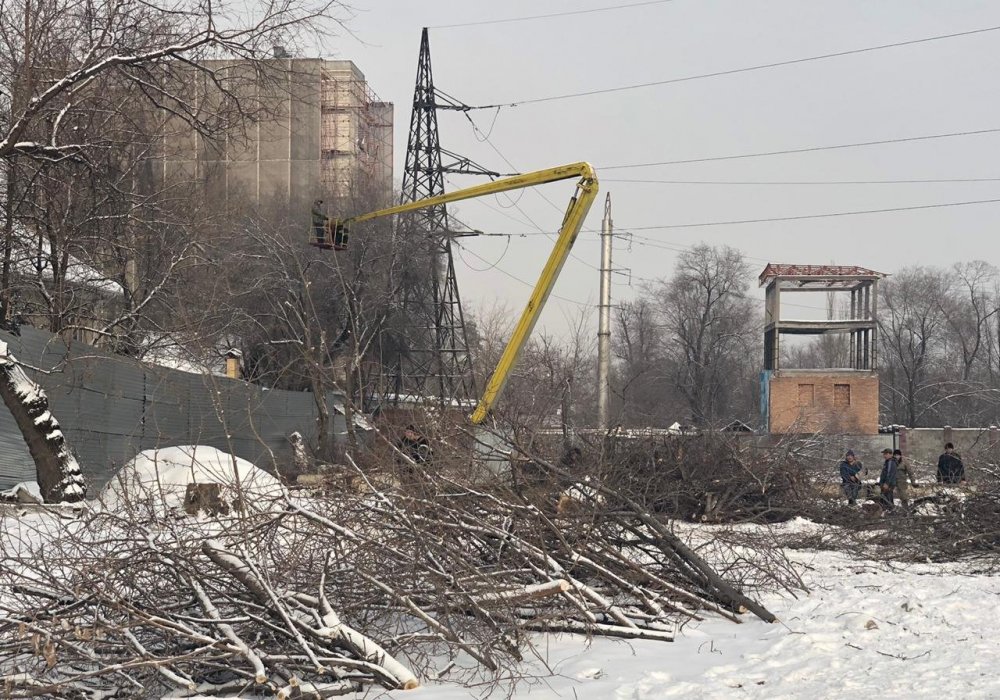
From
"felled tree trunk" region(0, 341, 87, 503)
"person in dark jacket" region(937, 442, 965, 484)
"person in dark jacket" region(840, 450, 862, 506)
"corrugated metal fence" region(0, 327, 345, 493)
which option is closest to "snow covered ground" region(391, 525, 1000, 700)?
"corrugated metal fence" region(0, 327, 345, 493)

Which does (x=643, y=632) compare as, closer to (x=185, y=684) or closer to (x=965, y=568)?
(x=185, y=684)

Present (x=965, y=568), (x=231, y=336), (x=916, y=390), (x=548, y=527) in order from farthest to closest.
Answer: (x=916, y=390) < (x=231, y=336) < (x=965, y=568) < (x=548, y=527)

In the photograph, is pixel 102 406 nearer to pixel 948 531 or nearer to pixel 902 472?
pixel 948 531

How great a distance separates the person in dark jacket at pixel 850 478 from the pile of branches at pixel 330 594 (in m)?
8.09

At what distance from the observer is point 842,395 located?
43.7 m

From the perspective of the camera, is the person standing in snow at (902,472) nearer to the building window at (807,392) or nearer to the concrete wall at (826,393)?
the concrete wall at (826,393)

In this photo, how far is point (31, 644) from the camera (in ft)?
17.3

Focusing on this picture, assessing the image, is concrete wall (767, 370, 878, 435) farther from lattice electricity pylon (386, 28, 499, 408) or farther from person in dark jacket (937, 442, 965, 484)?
person in dark jacket (937, 442, 965, 484)

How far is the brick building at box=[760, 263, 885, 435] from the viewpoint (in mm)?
42625

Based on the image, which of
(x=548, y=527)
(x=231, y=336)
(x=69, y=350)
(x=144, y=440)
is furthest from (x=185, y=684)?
(x=231, y=336)

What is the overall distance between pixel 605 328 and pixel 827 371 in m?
22.4

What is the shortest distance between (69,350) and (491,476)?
299 inches

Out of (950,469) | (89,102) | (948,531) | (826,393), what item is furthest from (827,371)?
(89,102)

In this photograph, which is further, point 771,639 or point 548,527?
point 548,527
